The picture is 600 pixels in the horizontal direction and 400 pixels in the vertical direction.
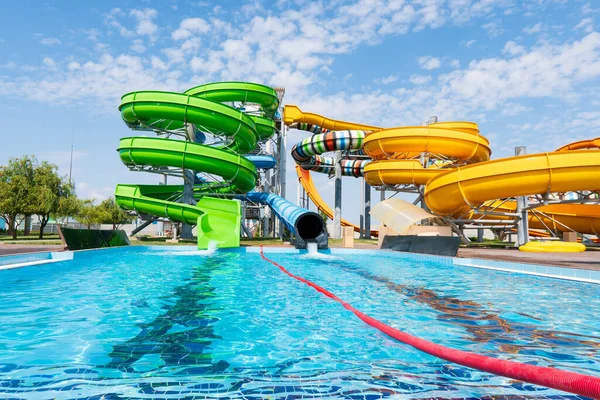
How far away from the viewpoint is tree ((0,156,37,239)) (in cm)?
2234

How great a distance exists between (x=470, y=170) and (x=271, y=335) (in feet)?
40.5

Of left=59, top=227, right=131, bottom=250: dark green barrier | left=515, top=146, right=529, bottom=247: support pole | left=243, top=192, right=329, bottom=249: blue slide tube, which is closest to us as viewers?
left=59, top=227, right=131, bottom=250: dark green barrier

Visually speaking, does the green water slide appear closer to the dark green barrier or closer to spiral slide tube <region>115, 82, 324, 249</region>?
spiral slide tube <region>115, 82, 324, 249</region>

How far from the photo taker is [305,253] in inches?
505

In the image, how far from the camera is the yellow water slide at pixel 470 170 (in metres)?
12.2

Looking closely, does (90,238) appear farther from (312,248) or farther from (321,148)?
(321,148)

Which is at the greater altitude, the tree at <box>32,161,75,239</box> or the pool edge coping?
the tree at <box>32,161,75,239</box>

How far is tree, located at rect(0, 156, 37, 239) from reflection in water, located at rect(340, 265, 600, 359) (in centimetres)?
2465

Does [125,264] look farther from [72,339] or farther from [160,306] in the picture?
[72,339]

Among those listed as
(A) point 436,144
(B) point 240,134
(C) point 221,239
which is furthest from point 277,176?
(C) point 221,239

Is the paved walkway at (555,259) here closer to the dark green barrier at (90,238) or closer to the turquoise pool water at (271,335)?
the turquoise pool water at (271,335)

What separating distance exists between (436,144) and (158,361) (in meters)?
16.8

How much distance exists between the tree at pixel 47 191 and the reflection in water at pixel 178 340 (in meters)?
22.7

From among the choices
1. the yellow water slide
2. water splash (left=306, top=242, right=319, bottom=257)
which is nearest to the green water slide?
water splash (left=306, top=242, right=319, bottom=257)
